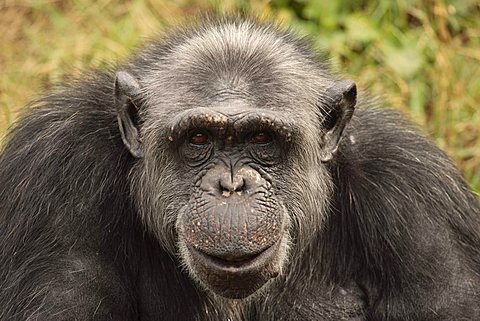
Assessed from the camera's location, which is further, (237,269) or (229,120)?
(229,120)

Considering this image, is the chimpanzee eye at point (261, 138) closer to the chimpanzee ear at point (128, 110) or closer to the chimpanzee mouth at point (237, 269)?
the chimpanzee mouth at point (237, 269)

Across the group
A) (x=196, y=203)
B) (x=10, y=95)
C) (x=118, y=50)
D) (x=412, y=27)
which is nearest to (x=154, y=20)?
(x=118, y=50)

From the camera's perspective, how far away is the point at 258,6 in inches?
426

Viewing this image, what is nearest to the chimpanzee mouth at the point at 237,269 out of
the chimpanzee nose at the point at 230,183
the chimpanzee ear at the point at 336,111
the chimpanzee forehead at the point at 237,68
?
the chimpanzee nose at the point at 230,183

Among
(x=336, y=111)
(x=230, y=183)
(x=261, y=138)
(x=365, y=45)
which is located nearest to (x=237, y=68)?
(x=261, y=138)

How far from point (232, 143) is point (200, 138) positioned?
17 cm

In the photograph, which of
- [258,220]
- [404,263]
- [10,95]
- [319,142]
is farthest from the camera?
[10,95]

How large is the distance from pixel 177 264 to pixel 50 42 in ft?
15.5

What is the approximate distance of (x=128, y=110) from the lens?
21.5 feet

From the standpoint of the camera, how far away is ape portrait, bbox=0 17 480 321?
612 cm

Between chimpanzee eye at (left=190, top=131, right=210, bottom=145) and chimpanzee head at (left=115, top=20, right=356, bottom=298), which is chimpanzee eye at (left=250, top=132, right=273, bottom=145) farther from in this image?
chimpanzee eye at (left=190, top=131, right=210, bottom=145)

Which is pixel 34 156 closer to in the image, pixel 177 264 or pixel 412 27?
pixel 177 264

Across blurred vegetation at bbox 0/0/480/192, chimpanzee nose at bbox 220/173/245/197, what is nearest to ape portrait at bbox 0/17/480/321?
chimpanzee nose at bbox 220/173/245/197

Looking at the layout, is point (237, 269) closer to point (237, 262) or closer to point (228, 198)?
point (237, 262)
